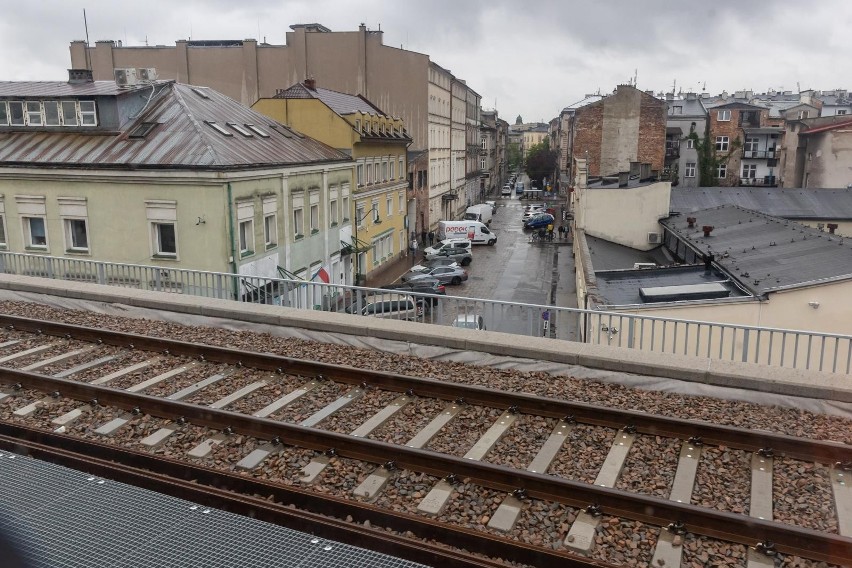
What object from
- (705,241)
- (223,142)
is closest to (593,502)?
(223,142)

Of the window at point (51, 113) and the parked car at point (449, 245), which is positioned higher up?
the window at point (51, 113)

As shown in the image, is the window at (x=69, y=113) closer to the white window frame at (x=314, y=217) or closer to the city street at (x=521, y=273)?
the white window frame at (x=314, y=217)

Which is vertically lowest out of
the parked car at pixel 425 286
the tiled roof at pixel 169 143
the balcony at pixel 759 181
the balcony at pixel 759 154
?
the parked car at pixel 425 286

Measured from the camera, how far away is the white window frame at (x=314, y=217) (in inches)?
1065

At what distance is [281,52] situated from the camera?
4588 centimetres

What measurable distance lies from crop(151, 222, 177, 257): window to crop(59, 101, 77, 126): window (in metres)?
5.11

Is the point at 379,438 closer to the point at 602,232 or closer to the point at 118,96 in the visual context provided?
the point at 118,96

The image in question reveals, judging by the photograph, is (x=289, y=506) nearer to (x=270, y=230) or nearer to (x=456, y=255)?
(x=270, y=230)

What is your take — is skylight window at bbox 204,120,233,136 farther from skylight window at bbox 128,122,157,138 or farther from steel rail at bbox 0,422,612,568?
steel rail at bbox 0,422,612,568

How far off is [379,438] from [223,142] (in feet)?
53.7

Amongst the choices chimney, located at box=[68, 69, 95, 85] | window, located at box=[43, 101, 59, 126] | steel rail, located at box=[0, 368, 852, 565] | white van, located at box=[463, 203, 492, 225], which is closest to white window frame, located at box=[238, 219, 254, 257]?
window, located at box=[43, 101, 59, 126]

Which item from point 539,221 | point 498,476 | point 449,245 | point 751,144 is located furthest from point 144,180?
point 751,144

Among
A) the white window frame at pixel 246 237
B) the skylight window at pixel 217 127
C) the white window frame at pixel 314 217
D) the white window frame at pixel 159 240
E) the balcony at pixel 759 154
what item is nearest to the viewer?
the white window frame at pixel 159 240

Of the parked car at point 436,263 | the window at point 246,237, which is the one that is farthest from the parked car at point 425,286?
the window at point 246,237
